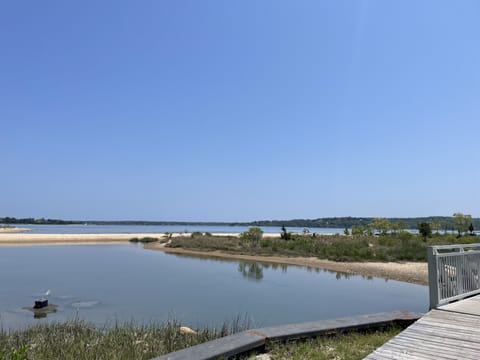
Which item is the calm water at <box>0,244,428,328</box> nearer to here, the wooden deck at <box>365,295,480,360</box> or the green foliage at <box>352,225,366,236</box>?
the wooden deck at <box>365,295,480,360</box>

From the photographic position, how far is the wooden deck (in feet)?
14.0

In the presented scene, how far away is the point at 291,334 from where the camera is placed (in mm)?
5047

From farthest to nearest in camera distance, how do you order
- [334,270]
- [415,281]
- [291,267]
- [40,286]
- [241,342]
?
[291,267], [334,270], [415,281], [40,286], [241,342]

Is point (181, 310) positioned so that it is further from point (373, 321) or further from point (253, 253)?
point (253, 253)

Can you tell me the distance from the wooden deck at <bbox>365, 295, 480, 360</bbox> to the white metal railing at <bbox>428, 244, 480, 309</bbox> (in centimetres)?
41

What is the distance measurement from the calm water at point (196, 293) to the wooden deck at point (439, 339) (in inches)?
197

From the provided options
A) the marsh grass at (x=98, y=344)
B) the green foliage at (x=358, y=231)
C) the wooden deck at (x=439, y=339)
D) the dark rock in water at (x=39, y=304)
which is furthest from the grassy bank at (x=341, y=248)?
the marsh grass at (x=98, y=344)

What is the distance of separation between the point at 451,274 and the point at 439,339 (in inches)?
109

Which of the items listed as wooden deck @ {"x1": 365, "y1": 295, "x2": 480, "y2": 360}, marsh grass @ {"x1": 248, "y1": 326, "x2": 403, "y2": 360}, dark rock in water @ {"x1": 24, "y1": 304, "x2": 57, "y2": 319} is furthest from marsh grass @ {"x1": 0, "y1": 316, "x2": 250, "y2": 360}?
dark rock in water @ {"x1": 24, "y1": 304, "x2": 57, "y2": 319}

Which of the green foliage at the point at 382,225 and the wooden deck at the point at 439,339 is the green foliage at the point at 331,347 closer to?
A: the wooden deck at the point at 439,339

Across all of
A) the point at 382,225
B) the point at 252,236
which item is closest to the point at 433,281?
the point at 252,236

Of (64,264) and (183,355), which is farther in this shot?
(64,264)

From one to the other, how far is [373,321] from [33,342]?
5.57 meters

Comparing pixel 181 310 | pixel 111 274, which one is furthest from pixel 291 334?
pixel 111 274
